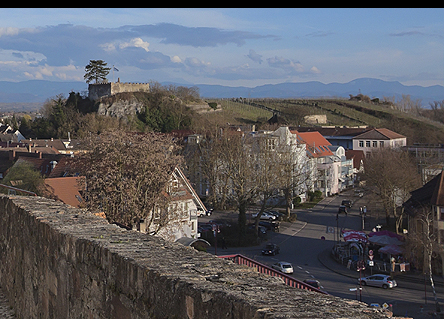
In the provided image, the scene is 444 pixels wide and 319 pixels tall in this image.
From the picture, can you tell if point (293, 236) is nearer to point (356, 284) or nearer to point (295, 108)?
point (356, 284)

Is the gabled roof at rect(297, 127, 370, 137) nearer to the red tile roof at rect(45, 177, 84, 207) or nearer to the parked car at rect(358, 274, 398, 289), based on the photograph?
the parked car at rect(358, 274, 398, 289)

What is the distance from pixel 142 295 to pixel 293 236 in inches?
1681

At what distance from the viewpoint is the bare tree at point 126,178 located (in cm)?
2455

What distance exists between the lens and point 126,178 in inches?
998

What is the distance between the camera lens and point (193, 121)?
311ft

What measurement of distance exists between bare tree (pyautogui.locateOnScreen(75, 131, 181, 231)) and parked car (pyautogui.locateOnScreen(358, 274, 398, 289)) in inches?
502

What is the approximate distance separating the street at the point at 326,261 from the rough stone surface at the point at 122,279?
69.5 ft

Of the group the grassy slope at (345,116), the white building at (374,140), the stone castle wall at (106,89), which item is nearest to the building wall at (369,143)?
the white building at (374,140)

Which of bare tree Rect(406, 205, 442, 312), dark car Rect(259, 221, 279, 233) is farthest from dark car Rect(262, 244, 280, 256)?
bare tree Rect(406, 205, 442, 312)

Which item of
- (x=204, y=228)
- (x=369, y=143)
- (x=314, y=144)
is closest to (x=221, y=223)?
(x=204, y=228)

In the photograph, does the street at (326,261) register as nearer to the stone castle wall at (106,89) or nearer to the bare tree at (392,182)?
the bare tree at (392,182)

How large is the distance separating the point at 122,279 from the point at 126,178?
2131 centimetres

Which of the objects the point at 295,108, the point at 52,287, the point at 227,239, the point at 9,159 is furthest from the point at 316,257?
the point at 295,108

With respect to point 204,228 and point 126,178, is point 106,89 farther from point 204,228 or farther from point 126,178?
point 126,178
